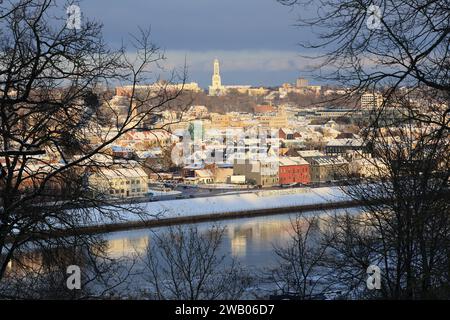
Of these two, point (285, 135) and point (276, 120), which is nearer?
point (285, 135)

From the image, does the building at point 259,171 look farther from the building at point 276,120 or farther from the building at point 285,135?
the building at point 276,120

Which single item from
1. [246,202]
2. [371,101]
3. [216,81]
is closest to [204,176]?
[246,202]

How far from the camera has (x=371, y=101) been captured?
8.95ft

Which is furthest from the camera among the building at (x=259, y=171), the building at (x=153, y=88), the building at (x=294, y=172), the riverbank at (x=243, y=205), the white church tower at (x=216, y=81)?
the white church tower at (x=216, y=81)

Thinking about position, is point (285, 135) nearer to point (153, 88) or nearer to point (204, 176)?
point (204, 176)

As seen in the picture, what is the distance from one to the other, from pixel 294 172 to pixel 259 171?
1754mm

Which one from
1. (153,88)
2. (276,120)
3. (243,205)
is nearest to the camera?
(153,88)

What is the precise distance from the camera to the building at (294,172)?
36.0m

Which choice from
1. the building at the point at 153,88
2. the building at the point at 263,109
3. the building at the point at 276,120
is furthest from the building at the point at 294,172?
the building at the point at 153,88

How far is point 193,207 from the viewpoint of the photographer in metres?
25.2

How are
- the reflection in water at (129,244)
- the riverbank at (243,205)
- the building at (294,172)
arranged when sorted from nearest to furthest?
the reflection in water at (129,244) → the riverbank at (243,205) → the building at (294,172)

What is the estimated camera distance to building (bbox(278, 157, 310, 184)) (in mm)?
35969

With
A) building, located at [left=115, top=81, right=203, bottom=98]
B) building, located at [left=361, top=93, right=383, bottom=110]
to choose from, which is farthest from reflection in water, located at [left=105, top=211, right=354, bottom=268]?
building, located at [left=361, top=93, right=383, bottom=110]

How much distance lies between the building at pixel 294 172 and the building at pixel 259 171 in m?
0.38
